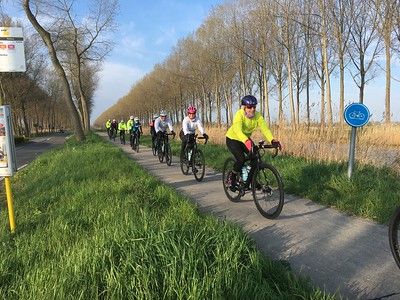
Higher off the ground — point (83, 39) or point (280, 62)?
point (83, 39)

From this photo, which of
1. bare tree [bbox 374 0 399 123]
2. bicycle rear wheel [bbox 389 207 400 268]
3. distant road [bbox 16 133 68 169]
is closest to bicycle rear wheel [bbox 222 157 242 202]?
bicycle rear wheel [bbox 389 207 400 268]

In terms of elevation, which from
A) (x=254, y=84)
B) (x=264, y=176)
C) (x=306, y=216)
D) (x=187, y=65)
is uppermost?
(x=187, y=65)

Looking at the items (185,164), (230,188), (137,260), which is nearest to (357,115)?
(230,188)

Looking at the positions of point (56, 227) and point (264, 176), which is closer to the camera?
point (56, 227)

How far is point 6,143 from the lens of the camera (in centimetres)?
511

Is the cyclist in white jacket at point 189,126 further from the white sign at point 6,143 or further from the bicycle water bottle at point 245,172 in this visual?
the white sign at point 6,143

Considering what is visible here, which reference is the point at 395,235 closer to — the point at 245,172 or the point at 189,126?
the point at 245,172

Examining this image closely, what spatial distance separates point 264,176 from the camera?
620 centimetres

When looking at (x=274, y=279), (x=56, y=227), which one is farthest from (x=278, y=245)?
(x=56, y=227)

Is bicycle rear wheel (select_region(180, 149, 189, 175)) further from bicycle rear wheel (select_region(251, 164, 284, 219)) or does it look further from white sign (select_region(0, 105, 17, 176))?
white sign (select_region(0, 105, 17, 176))

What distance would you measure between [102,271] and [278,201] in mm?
3179

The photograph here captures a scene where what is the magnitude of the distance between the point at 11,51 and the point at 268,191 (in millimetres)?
3997

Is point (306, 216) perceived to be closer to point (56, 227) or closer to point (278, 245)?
point (278, 245)

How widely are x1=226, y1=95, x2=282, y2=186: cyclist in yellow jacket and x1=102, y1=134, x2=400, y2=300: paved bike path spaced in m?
0.74
